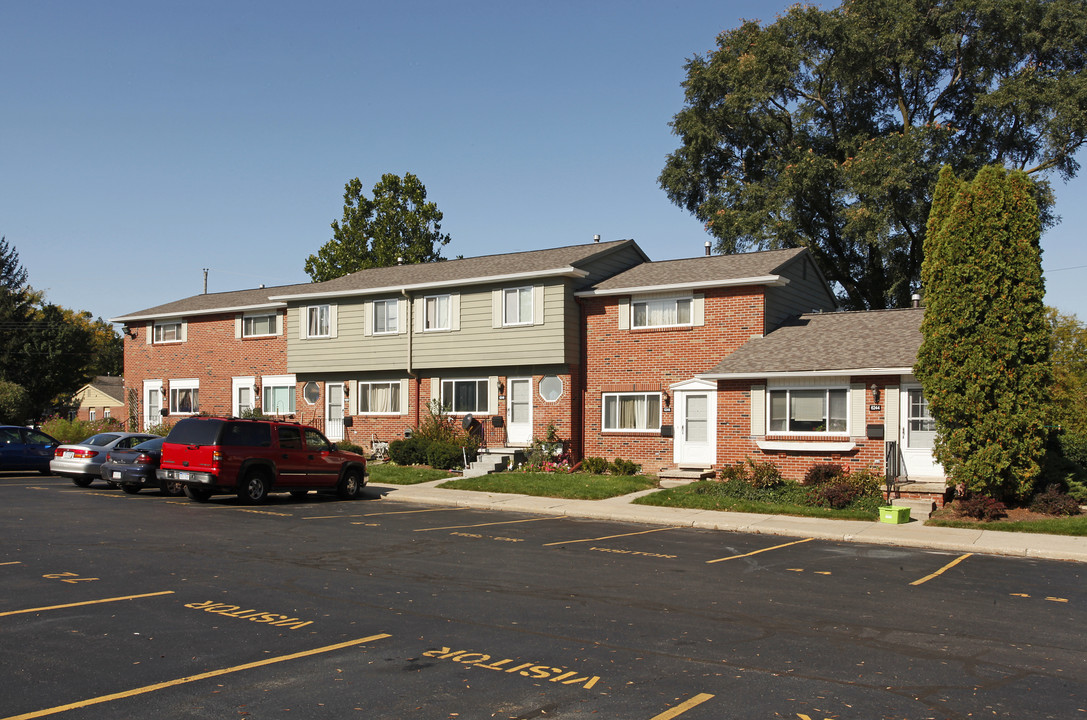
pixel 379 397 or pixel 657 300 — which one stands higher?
pixel 657 300

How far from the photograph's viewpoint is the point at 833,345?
24.5 meters

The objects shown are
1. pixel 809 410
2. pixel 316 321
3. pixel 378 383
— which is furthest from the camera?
pixel 316 321

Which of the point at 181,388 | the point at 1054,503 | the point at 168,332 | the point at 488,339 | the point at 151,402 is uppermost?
the point at 168,332

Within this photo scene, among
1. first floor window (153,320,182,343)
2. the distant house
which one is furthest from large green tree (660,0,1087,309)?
the distant house

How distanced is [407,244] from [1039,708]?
52.8 metres

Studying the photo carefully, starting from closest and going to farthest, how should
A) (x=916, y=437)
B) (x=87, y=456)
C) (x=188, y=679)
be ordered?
(x=188, y=679)
(x=916, y=437)
(x=87, y=456)

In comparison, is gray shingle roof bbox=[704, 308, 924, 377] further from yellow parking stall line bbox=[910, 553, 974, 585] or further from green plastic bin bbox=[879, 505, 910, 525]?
yellow parking stall line bbox=[910, 553, 974, 585]

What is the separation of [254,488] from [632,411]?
12016 mm

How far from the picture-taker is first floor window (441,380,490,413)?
99.6 feet

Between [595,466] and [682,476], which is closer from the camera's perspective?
[682,476]

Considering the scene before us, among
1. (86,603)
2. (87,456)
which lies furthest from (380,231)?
(86,603)

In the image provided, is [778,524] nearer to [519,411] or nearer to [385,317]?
[519,411]

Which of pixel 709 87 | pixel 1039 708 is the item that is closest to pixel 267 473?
pixel 1039 708

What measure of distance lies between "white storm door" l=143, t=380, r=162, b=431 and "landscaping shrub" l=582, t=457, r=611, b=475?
21402 millimetres
